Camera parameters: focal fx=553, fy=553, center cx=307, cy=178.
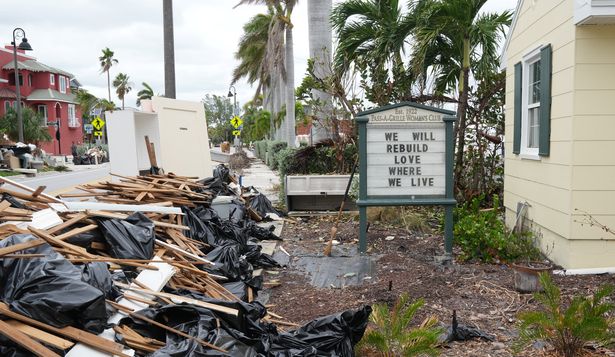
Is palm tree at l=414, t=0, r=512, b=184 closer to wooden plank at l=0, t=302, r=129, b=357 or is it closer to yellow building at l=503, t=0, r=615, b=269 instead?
yellow building at l=503, t=0, r=615, b=269

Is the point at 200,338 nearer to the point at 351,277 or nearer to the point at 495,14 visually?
the point at 351,277

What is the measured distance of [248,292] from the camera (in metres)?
5.99

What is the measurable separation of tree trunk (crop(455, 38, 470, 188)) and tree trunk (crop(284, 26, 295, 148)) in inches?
525

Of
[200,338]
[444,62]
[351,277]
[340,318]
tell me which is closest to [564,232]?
[351,277]

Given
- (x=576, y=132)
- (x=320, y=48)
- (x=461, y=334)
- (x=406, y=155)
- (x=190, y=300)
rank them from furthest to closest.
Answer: (x=320, y=48) → (x=406, y=155) → (x=576, y=132) → (x=461, y=334) → (x=190, y=300)

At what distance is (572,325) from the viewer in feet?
12.5

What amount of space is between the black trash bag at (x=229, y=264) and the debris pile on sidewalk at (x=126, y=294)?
15 mm

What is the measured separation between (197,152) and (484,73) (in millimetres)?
6351

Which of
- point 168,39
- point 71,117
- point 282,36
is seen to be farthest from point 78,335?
point 71,117

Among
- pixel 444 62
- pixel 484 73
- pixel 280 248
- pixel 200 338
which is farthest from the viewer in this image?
pixel 444 62

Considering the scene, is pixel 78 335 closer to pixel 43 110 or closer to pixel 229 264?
pixel 229 264

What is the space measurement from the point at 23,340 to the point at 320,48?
12.1m

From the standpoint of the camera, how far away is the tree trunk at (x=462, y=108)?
35.2 ft

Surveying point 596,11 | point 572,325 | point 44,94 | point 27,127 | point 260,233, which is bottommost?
point 260,233
